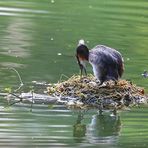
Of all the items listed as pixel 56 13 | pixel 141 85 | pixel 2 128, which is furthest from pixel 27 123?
pixel 56 13

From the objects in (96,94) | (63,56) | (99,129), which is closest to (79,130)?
(99,129)

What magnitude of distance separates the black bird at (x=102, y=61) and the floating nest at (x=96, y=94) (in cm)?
15

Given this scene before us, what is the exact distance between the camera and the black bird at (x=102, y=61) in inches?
439

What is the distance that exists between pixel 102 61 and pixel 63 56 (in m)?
3.44

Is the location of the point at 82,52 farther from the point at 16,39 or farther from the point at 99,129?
the point at 16,39

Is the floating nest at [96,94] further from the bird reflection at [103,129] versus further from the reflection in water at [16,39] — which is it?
the reflection in water at [16,39]

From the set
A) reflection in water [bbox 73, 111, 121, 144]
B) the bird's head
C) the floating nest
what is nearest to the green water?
reflection in water [bbox 73, 111, 121, 144]

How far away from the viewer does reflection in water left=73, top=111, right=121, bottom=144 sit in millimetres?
9500

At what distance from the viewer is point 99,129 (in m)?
10.1

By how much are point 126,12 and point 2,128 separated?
12196 mm

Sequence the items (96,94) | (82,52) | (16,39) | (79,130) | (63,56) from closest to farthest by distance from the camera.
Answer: (79,130) < (96,94) < (82,52) < (63,56) < (16,39)

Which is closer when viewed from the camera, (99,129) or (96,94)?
(99,129)

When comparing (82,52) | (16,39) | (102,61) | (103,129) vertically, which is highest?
(82,52)

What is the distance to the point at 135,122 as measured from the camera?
1022cm
